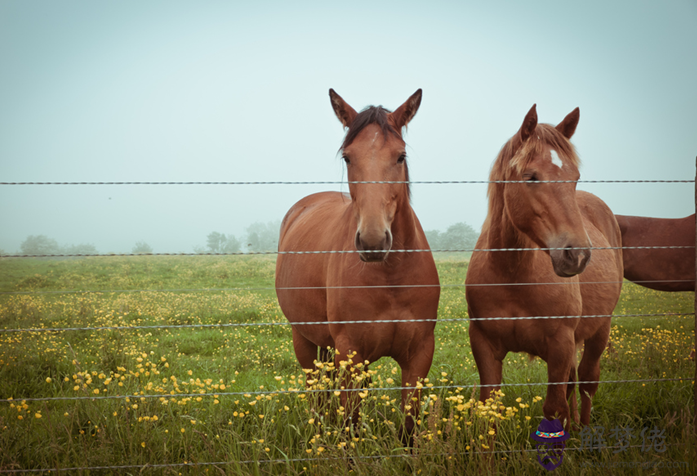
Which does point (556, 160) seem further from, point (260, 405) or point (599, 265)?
point (260, 405)

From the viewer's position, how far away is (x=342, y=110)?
2973 millimetres

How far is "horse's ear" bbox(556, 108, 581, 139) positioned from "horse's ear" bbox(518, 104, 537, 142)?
0.34 metres

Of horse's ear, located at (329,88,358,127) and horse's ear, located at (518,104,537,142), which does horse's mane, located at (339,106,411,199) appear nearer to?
horse's ear, located at (329,88,358,127)

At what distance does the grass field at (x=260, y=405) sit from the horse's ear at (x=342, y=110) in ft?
4.69

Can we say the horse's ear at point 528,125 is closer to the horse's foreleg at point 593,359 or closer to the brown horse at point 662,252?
the horse's foreleg at point 593,359

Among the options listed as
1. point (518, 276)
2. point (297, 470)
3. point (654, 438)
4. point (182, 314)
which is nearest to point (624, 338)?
point (654, 438)

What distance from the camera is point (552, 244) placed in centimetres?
244

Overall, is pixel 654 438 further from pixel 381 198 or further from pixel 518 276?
pixel 381 198

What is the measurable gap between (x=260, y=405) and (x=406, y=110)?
2.52 m

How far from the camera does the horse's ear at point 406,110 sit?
9.20 feet

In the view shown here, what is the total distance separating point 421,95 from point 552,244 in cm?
138

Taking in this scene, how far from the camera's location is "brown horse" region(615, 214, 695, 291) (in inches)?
274

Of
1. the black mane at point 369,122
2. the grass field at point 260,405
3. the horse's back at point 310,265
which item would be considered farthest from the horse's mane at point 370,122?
the grass field at point 260,405

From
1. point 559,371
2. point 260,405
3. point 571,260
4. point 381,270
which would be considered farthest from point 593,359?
point 260,405
